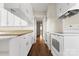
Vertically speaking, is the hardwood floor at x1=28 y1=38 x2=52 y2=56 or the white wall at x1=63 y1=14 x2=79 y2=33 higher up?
the white wall at x1=63 y1=14 x2=79 y2=33

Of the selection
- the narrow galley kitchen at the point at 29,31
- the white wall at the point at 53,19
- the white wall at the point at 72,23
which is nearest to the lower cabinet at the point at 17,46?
the narrow galley kitchen at the point at 29,31

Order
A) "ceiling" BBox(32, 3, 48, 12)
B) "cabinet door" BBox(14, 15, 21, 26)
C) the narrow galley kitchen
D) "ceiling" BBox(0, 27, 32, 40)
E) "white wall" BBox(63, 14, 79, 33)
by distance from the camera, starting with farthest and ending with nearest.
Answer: "ceiling" BBox(32, 3, 48, 12)
"cabinet door" BBox(14, 15, 21, 26)
"white wall" BBox(63, 14, 79, 33)
the narrow galley kitchen
"ceiling" BBox(0, 27, 32, 40)

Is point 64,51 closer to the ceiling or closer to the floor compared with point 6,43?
closer to the floor

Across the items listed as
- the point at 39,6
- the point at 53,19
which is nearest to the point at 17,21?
the point at 53,19

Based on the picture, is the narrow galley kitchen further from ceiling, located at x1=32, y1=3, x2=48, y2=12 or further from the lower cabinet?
ceiling, located at x1=32, y1=3, x2=48, y2=12

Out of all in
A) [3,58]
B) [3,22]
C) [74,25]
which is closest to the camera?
[3,58]

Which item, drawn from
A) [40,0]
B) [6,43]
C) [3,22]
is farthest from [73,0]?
[3,22]

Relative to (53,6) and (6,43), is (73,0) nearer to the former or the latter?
(6,43)

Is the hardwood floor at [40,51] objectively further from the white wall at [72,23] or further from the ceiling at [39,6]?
the ceiling at [39,6]

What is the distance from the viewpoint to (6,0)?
1.19 m

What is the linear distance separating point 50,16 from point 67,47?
274cm

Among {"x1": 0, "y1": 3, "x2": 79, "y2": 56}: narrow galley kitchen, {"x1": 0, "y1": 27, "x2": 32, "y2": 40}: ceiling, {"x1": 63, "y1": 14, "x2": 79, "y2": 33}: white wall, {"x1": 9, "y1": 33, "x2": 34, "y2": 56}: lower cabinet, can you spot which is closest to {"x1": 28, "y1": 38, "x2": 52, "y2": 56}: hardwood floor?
{"x1": 0, "y1": 3, "x2": 79, "y2": 56}: narrow galley kitchen

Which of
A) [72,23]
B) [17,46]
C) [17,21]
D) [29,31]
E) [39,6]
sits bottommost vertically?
[17,46]

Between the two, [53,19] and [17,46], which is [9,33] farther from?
[53,19]
